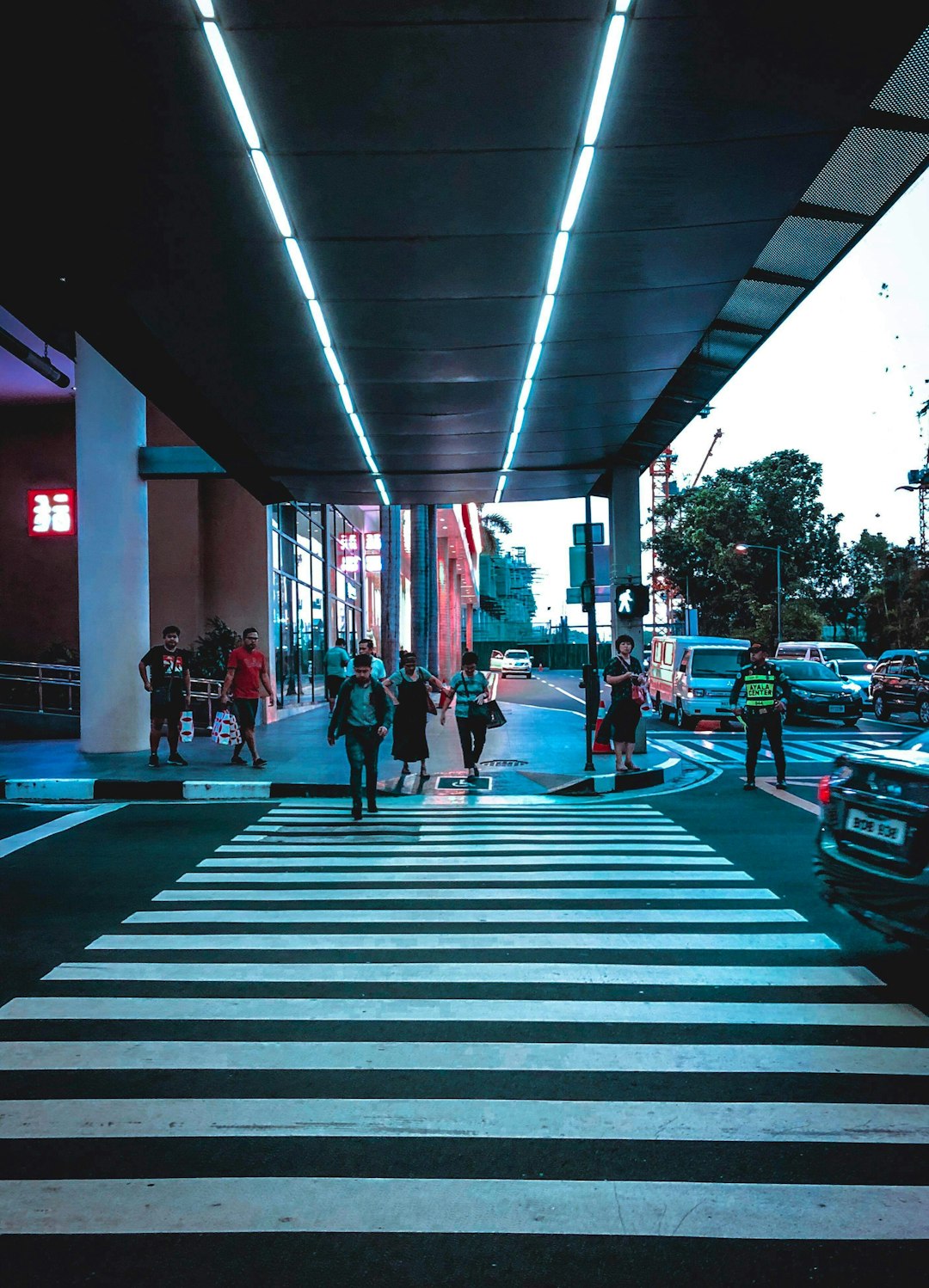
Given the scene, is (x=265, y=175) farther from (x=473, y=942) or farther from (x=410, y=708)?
(x=410, y=708)

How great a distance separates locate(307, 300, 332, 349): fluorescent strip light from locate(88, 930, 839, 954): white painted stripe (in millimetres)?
6291

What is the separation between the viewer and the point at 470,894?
24.1ft

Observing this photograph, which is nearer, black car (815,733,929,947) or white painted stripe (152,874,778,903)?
black car (815,733,929,947)

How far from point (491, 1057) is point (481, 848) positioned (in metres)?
4.83

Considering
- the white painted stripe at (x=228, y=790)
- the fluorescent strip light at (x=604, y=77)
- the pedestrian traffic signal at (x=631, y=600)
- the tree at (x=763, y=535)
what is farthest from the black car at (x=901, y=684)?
the tree at (x=763, y=535)

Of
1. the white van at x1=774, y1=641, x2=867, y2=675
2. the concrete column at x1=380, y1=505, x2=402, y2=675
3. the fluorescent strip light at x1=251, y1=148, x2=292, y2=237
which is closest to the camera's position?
the fluorescent strip light at x1=251, y1=148, x2=292, y2=237

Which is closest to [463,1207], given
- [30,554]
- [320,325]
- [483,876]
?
[483,876]

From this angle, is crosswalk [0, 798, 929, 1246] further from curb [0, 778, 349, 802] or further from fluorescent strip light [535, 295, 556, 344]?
fluorescent strip light [535, 295, 556, 344]

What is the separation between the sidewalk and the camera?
12859 mm

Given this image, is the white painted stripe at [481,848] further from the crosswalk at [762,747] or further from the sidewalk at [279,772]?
the crosswalk at [762,747]

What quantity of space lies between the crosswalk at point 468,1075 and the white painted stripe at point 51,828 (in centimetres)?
309

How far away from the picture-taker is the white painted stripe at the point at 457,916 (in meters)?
6.62

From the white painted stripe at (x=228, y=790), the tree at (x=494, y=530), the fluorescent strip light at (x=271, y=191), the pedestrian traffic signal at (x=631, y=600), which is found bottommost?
the white painted stripe at (x=228, y=790)

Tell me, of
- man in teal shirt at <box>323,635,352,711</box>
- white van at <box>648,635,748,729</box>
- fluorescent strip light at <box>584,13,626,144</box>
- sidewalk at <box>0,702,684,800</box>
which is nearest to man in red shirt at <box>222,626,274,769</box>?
sidewalk at <box>0,702,684,800</box>
